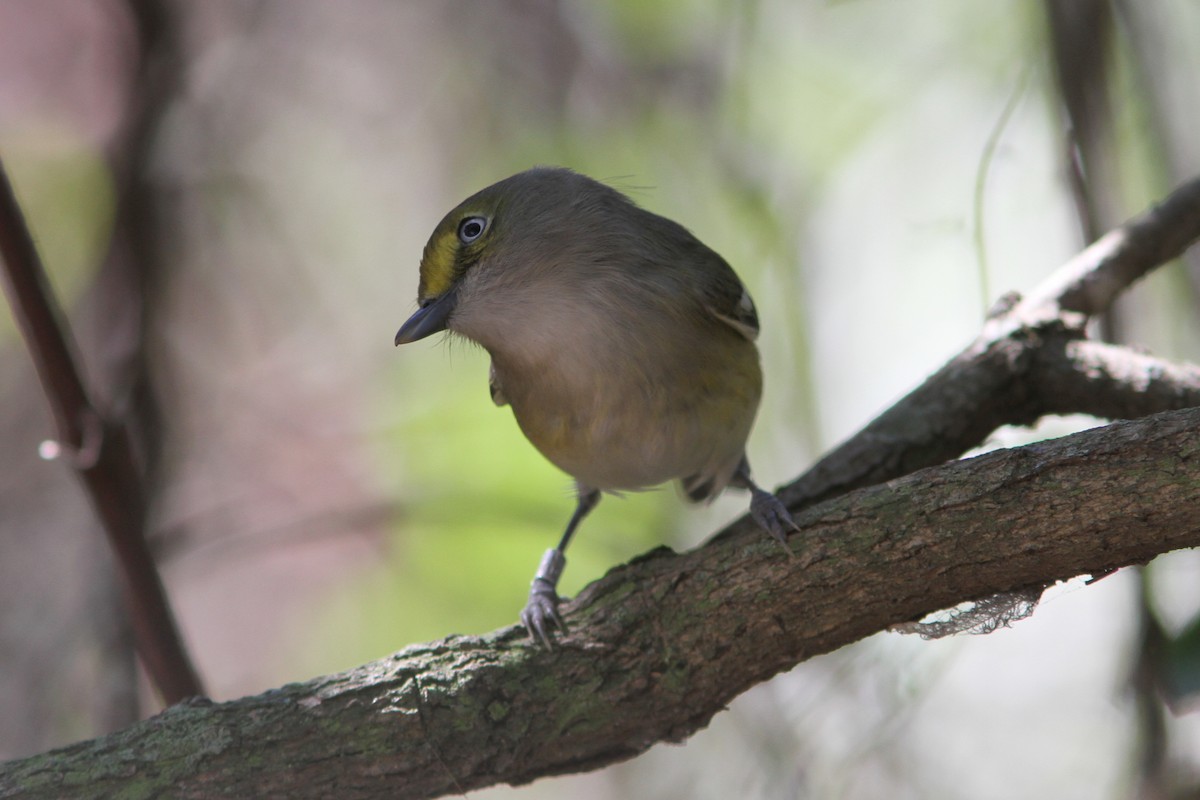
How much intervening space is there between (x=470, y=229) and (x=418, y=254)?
2930mm

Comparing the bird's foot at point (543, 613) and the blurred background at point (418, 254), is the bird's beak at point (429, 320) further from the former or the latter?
the blurred background at point (418, 254)

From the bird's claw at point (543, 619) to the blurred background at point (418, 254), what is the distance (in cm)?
139

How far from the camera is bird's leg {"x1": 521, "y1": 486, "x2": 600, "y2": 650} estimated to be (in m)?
2.63

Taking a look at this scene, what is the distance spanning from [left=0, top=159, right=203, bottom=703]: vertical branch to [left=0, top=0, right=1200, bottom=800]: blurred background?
44.3 inches

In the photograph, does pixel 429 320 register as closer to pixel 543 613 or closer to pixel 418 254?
pixel 543 613

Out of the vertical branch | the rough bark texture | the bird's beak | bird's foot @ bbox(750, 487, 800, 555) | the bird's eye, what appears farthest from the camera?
the bird's eye

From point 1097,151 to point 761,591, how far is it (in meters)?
2.39

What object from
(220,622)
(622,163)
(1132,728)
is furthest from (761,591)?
(220,622)

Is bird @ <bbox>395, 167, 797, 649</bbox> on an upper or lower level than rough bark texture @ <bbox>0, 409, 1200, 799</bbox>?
upper

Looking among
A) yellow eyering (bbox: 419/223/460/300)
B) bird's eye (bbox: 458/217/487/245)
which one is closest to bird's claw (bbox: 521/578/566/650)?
yellow eyering (bbox: 419/223/460/300)

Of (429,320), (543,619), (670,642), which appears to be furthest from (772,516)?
(429,320)

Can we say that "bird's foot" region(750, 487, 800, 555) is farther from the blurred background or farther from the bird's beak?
the blurred background

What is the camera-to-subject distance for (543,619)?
8.83 ft

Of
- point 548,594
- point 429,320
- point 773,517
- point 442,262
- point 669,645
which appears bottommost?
point 669,645
